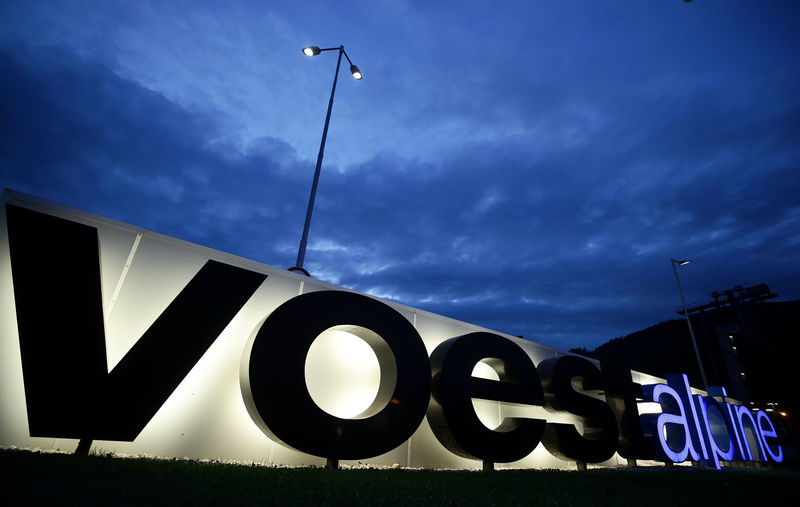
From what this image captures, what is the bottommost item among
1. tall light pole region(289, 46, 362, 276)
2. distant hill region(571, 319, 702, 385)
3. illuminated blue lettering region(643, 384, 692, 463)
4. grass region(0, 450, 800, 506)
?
distant hill region(571, 319, 702, 385)

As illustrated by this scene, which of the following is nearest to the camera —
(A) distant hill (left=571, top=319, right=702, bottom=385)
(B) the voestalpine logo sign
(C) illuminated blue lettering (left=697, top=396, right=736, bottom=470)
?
(B) the voestalpine logo sign

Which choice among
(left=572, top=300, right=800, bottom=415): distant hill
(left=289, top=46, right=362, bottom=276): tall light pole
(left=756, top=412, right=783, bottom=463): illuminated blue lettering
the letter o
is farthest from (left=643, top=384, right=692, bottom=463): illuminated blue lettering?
(left=289, top=46, right=362, bottom=276): tall light pole

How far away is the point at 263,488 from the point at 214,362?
2.63 meters

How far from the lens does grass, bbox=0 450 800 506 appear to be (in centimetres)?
286

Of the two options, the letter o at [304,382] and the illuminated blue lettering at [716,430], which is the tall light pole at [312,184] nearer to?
the letter o at [304,382]

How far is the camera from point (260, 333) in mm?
5434

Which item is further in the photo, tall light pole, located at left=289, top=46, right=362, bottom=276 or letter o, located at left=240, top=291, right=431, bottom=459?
tall light pole, located at left=289, top=46, right=362, bottom=276

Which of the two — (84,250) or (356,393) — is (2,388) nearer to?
(84,250)

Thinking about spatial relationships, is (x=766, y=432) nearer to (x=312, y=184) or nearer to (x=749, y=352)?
(x=312, y=184)

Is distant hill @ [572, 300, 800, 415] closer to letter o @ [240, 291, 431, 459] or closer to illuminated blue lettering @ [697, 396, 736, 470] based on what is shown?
illuminated blue lettering @ [697, 396, 736, 470]

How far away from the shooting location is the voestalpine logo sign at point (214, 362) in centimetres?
444

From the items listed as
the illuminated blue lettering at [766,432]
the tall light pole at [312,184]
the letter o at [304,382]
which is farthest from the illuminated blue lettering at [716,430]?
the tall light pole at [312,184]

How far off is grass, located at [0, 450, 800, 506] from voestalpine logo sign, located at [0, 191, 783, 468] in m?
0.65

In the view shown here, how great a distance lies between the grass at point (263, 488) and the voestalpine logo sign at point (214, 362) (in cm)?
65
